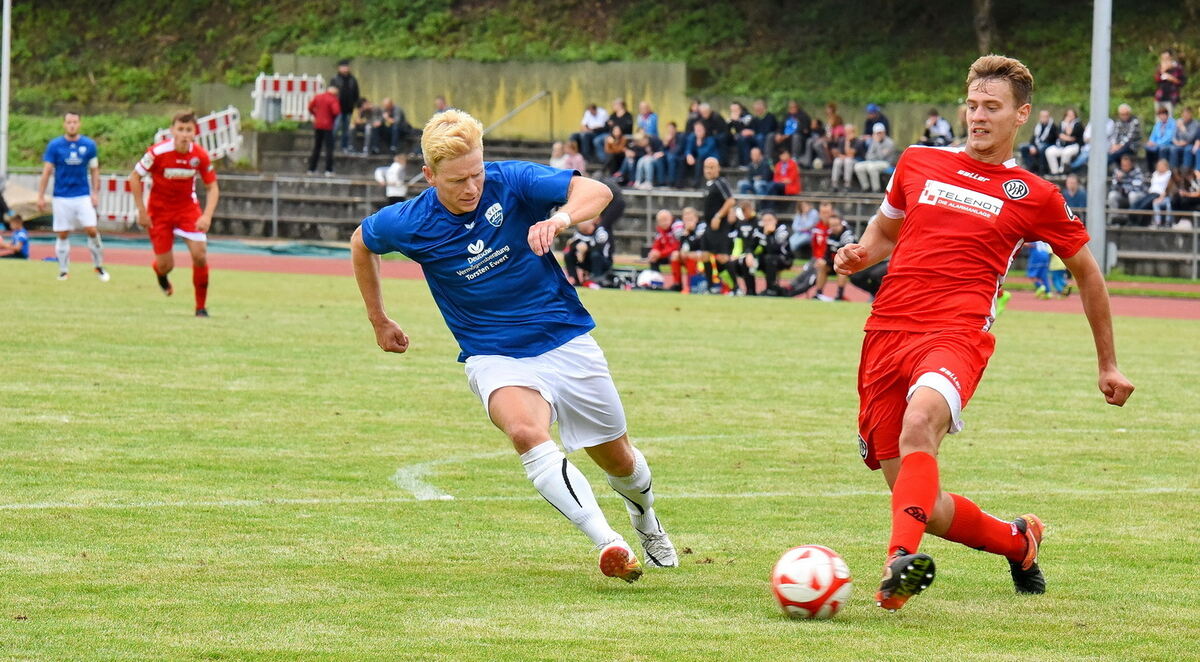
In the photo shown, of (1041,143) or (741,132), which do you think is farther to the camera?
(741,132)

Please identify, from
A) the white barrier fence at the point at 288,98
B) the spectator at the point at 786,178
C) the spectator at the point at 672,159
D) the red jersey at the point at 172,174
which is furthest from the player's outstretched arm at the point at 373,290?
the white barrier fence at the point at 288,98

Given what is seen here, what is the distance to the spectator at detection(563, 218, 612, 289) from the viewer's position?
85.7ft

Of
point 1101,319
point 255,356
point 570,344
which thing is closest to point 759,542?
point 570,344

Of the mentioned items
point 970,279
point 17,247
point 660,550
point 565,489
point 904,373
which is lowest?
point 660,550

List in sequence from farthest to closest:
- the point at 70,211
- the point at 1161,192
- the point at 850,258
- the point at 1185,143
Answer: the point at 1185,143 → the point at 1161,192 → the point at 70,211 → the point at 850,258

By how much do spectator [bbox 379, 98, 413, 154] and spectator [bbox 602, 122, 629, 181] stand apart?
5.24m

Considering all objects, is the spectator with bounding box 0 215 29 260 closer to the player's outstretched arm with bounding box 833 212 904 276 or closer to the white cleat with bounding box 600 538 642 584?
the player's outstretched arm with bounding box 833 212 904 276

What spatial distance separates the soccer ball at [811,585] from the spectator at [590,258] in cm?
2017

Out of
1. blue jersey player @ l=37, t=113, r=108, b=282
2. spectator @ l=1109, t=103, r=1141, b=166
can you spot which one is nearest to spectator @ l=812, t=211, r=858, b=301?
spectator @ l=1109, t=103, r=1141, b=166

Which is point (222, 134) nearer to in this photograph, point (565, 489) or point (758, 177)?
point (758, 177)

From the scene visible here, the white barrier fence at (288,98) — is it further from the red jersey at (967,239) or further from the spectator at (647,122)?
the red jersey at (967,239)

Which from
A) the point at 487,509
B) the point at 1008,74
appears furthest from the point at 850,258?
the point at 487,509

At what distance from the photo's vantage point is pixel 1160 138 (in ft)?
95.6

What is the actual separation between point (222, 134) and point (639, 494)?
34.2 metres
